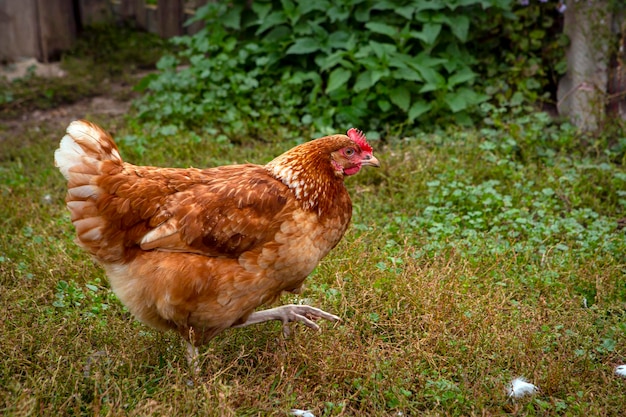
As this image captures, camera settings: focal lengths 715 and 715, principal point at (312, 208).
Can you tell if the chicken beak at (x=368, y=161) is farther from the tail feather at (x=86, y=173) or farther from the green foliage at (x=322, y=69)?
the green foliage at (x=322, y=69)

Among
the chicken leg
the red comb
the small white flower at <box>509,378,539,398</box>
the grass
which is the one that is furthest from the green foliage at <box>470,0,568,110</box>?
the small white flower at <box>509,378,539,398</box>

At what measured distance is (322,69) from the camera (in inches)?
248

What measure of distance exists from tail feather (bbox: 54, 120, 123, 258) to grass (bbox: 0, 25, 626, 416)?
21.0 inches

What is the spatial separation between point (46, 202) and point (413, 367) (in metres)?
3.15

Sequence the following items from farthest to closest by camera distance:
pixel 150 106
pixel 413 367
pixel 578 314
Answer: pixel 150 106 → pixel 578 314 → pixel 413 367

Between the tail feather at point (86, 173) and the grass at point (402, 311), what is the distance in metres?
0.53

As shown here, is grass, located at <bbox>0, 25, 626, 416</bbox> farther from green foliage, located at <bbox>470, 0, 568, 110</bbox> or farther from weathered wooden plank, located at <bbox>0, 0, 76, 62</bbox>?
weathered wooden plank, located at <bbox>0, 0, 76, 62</bbox>

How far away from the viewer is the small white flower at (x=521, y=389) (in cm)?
338

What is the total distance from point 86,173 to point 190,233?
560 mm

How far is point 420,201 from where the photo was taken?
528 cm

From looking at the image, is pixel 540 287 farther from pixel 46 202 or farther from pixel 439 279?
pixel 46 202

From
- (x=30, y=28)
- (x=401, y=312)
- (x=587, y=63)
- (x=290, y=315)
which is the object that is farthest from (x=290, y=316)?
(x=30, y=28)

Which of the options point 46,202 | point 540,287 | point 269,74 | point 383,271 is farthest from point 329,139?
point 269,74

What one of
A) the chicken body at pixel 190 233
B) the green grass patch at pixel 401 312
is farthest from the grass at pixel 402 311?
the chicken body at pixel 190 233
